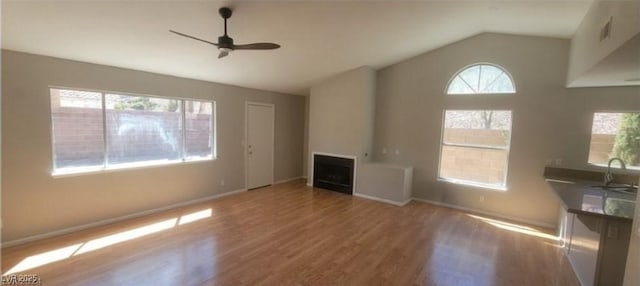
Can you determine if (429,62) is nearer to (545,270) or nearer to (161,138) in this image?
(545,270)

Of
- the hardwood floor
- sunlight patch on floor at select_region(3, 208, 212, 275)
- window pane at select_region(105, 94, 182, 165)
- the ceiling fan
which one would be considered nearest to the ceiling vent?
the hardwood floor

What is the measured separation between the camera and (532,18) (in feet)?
11.6

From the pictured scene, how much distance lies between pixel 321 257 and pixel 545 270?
2538mm

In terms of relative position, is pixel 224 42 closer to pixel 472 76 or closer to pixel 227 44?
pixel 227 44

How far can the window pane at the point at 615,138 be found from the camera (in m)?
3.62

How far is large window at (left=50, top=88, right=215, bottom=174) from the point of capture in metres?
3.47

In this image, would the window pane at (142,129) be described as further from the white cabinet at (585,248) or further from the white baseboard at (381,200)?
the white cabinet at (585,248)

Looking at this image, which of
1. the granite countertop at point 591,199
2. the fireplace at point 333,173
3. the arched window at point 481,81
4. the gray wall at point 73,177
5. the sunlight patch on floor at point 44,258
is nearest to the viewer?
the granite countertop at point 591,199

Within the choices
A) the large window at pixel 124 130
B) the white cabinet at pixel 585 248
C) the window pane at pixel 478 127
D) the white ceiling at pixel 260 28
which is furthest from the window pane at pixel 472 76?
the large window at pixel 124 130

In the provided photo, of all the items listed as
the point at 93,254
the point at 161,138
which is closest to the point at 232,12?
the point at 161,138

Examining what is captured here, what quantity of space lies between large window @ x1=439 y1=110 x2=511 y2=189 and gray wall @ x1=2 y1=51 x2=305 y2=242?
450 cm

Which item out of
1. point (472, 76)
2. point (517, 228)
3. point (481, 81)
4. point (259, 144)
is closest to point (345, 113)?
point (259, 144)

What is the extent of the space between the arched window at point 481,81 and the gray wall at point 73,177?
4.50 metres

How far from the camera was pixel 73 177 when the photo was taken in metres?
3.54
